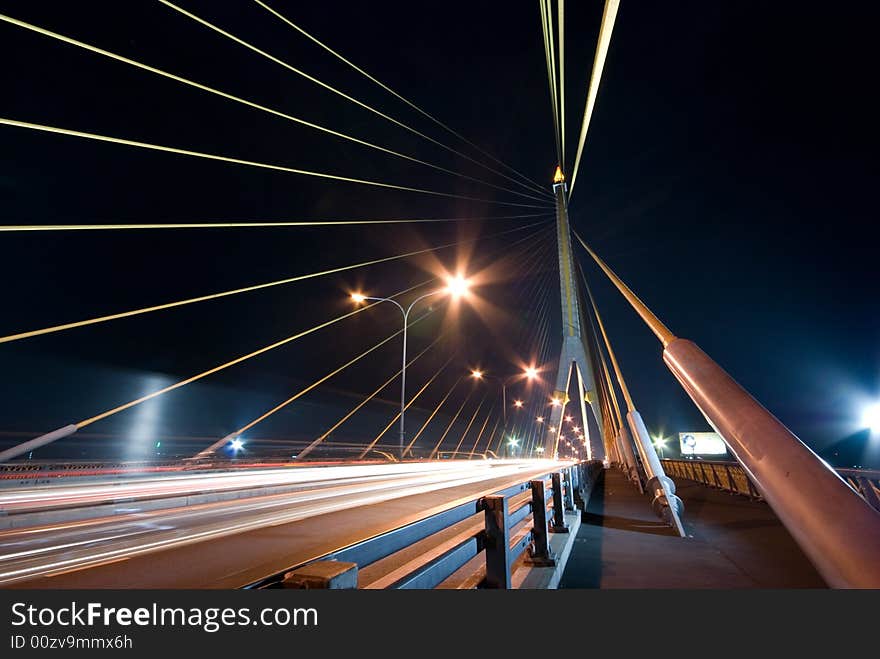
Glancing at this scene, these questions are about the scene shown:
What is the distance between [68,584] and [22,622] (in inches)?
25.3

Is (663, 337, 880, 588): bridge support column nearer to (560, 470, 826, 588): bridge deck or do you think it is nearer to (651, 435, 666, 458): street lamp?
(560, 470, 826, 588): bridge deck

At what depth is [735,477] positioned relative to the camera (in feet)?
54.6

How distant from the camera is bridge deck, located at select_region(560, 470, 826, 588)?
5.73 metres

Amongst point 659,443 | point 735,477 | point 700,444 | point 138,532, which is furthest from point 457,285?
point 659,443

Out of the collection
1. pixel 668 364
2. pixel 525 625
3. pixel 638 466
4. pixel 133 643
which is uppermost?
pixel 668 364

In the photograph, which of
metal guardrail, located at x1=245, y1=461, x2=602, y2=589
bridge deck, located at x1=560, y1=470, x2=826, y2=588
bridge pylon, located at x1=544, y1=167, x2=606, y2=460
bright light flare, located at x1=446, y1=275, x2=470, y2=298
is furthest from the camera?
bridge pylon, located at x1=544, y1=167, x2=606, y2=460

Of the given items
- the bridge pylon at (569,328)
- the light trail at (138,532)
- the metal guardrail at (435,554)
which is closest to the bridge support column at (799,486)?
the metal guardrail at (435,554)

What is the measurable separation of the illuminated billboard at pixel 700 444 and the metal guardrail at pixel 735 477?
31.5 meters

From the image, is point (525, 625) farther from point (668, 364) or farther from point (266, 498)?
point (266, 498)

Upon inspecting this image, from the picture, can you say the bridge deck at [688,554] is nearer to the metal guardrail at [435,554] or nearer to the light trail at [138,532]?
the metal guardrail at [435,554]

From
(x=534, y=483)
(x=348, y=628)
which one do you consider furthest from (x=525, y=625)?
(x=534, y=483)

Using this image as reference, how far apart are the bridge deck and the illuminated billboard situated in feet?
180

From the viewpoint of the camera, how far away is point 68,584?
2.14 metres

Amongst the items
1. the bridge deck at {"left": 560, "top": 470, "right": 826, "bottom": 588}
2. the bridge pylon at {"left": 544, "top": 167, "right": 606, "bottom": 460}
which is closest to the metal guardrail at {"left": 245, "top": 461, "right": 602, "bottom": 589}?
the bridge deck at {"left": 560, "top": 470, "right": 826, "bottom": 588}
